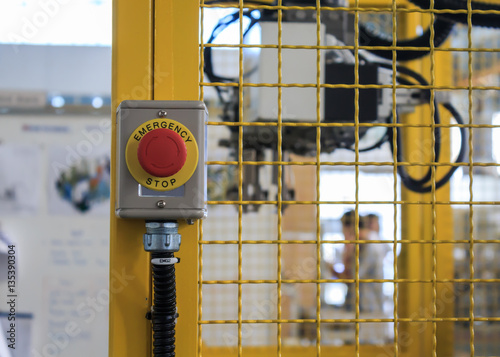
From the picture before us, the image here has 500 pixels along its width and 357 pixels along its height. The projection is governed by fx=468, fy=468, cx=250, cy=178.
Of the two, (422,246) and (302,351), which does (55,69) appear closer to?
(302,351)

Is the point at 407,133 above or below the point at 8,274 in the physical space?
above

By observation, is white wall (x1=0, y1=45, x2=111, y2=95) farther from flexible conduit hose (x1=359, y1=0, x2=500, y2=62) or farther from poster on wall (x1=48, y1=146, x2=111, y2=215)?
flexible conduit hose (x1=359, y1=0, x2=500, y2=62)

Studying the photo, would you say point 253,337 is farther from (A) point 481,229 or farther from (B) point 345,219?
(A) point 481,229

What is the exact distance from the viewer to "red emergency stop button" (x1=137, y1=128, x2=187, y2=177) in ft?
1.27

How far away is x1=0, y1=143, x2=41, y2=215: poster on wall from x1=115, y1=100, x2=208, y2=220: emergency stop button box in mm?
1169

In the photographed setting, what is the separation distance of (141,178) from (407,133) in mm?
1123

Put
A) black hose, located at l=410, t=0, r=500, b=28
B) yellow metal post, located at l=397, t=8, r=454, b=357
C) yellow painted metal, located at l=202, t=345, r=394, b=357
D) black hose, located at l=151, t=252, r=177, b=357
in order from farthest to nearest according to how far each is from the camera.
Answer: yellow metal post, located at l=397, t=8, r=454, b=357 → yellow painted metal, located at l=202, t=345, r=394, b=357 → black hose, located at l=410, t=0, r=500, b=28 → black hose, located at l=151, t=252, r=177, b=357

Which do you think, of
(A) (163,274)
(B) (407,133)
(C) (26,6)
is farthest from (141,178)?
(C) (26,6)

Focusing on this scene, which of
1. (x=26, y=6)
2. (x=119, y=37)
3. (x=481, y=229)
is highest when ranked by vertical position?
(x=26, y=6)

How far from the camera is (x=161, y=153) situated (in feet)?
1.27

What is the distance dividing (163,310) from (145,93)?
0.62ft

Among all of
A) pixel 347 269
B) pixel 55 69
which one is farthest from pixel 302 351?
pixel 55 69

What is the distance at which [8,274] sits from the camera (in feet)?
4.60

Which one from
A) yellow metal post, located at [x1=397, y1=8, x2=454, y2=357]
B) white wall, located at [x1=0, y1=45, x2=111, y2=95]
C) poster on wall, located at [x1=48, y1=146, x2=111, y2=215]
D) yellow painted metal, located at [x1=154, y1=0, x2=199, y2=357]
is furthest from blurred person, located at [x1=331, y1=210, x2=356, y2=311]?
yellow painted metal, located at [x1=154, y1=0, x2=199, y2=357]
